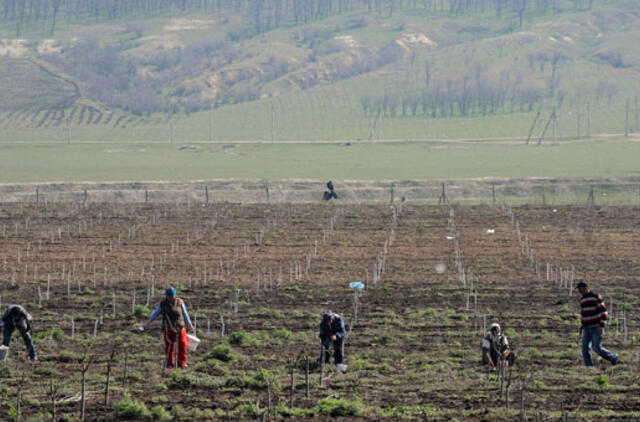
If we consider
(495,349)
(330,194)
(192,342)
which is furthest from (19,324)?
(330,194)

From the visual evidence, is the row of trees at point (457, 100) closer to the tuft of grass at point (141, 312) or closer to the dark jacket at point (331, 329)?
the tuft of grass at point (141, 312)

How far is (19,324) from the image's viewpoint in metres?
17.1

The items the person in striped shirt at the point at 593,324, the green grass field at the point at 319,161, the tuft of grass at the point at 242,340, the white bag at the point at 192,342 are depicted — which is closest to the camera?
the person in striped shirt at the point at 593,324

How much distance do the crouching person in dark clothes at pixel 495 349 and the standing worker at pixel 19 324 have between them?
6809 mm

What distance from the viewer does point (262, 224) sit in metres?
43.7

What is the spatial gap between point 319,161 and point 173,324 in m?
76.1

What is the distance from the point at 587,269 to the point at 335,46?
542 feet

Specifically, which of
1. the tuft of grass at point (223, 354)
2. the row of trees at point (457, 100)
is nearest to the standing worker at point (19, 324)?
the tuft of grass at point (223, 354)

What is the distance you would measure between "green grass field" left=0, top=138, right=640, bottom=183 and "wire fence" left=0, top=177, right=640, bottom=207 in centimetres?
918

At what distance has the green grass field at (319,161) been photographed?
7881 centimetres

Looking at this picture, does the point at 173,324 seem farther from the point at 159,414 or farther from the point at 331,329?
the point at 159,414

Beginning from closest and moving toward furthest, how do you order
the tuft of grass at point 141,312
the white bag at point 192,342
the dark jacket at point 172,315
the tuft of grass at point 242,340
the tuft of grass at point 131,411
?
the tuft of grass at point 131,411
the dark jacket at point 172,315
the white bag at point 192,342
the tuft of grass at point 242,340
the tuft of grass at point 141,312

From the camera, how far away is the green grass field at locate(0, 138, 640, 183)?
259 feet

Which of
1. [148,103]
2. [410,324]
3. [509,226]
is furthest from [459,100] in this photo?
[410,324]
